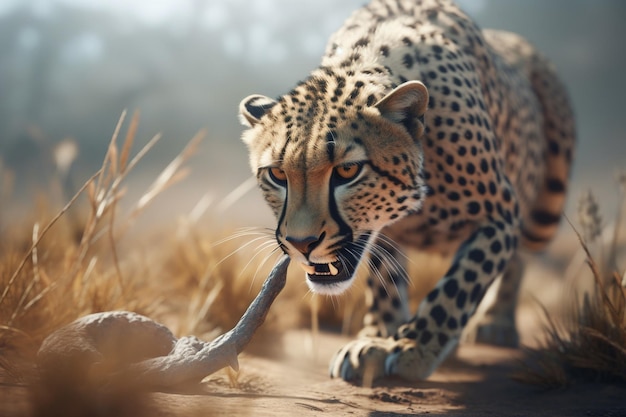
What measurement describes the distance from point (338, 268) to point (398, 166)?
0.45 metres

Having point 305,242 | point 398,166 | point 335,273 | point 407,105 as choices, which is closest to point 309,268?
point 335,273

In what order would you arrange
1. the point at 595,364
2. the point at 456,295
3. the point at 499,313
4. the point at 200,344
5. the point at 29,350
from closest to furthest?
the point at 200,344 < the point at 29,350 < the point at 595,364 < the point at 456,295 < the point at 499,313

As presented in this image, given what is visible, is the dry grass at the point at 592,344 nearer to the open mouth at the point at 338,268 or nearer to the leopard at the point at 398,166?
the leopard at the point at 398,166

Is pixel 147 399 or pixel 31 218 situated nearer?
pixel 147 399

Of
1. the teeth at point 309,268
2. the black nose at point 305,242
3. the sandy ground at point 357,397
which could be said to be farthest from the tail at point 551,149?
the black nose at point 305,242

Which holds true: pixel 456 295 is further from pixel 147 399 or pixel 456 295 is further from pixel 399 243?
pixel 147 399

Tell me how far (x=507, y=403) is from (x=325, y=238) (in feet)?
3.17

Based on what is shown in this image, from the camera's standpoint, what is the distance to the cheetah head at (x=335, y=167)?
2455 millimetres

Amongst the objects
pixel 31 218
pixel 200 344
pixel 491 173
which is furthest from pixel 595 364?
pixel 31 218

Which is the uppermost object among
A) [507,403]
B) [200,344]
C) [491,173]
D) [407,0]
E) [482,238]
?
[407,0]

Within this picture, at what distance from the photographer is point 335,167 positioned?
8.27ft

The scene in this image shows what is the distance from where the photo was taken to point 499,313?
14.9 ft

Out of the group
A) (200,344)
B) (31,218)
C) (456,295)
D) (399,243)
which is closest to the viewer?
(200,344)

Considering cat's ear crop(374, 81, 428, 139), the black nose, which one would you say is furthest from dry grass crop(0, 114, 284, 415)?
cat's ear crop(374, 81, 428, 139)
